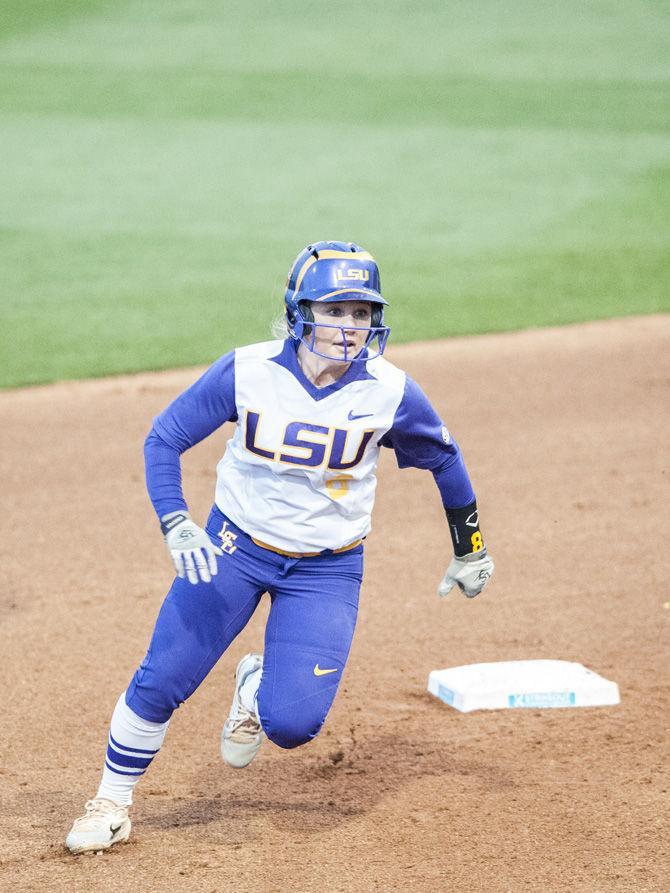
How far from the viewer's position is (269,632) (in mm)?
4520

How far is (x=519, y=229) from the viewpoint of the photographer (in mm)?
14727

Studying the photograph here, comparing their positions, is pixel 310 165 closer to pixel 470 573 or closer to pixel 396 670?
pixel 396 670

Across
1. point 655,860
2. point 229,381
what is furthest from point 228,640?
point 655,860

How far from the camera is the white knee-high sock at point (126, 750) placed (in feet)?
14.2

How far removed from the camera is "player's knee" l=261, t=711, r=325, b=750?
434 centimetres

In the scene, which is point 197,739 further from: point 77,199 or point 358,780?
point 77,199

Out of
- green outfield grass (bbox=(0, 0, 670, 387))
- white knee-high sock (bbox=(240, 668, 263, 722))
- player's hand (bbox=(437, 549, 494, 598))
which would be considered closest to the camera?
white knee-high sock (bbox=(240, 668, 263, 722))

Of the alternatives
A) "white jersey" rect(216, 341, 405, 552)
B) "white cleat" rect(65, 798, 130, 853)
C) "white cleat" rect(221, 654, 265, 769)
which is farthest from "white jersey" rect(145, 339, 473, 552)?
"white cleat" rect(65, 798, 130, 853)

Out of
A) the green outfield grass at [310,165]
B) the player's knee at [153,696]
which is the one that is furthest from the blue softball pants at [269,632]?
the green outfield grass at [310,165]

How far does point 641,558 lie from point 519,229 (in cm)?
812

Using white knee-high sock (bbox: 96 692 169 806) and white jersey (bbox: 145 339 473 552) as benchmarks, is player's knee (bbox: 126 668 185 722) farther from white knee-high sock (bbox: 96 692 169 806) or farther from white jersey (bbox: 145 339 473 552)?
white jersey (bbox: 145 339 473 552)

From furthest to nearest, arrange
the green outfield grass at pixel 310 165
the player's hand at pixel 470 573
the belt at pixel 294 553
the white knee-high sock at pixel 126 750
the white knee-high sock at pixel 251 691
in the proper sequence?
the green outfield grass at pixel 310 165
the player's hand at pixel 470 573
the white knee-high sock at pixel 251 691
the belt at pixel 294 553
the white knee-high sock at pixel 126 750

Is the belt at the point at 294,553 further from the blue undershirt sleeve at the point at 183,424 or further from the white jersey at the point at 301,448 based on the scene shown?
the blue undershirt sleeve at the point at 183,424

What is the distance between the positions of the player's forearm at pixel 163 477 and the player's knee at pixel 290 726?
0.81 m
